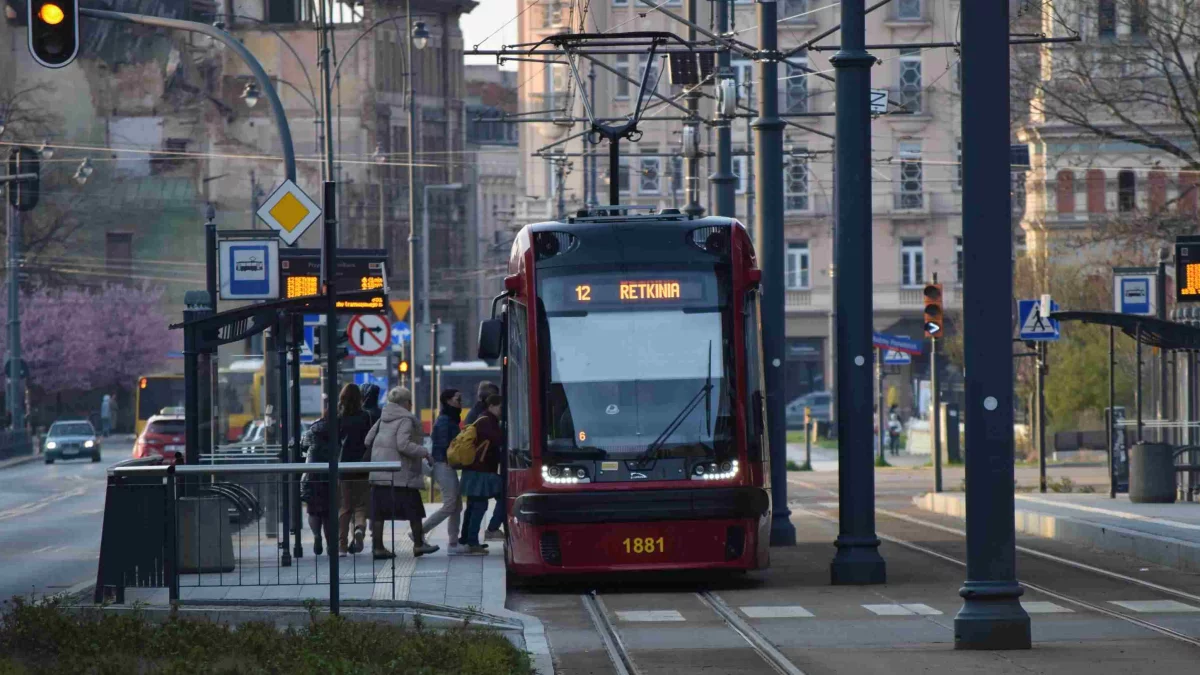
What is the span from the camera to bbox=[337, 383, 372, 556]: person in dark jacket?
17.5 meters

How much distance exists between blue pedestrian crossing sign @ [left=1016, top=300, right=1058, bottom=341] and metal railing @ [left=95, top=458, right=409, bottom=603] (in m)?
16.2

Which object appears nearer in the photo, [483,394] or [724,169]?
[483,394]

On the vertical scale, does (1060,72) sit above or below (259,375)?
above

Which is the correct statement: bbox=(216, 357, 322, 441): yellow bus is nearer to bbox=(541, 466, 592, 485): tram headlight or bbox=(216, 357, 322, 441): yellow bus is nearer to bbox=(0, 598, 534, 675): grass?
bbox=(541, 466, 592, 485): tram headlight

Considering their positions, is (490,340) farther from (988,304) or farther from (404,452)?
(988,304)

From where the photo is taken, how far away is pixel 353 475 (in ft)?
55.4

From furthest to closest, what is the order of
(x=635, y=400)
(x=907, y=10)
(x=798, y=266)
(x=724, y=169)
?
(x=798, y=266) → (x=907, y=10) → (x=724, y=169) → (x=635, y=400)

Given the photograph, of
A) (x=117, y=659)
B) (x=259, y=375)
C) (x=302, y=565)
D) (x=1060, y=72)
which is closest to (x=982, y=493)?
(x=117, y=659)

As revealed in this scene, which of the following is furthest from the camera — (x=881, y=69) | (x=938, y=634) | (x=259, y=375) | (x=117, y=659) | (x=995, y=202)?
(x=881, y=69)

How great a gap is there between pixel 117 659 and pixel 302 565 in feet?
17.7

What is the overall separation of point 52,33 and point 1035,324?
17636mm

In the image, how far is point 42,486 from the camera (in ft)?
155

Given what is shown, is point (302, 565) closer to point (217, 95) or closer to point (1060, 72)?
point (1060, 72)

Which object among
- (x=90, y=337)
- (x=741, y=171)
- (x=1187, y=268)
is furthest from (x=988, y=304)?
(x=90, y=337)
